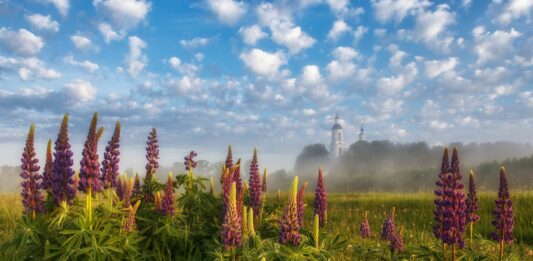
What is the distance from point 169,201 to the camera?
550 centimetres

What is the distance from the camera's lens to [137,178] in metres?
6.59

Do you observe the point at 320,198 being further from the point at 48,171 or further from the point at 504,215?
the point at 48,171

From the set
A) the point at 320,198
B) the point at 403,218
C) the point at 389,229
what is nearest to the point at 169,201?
the point at 320,198

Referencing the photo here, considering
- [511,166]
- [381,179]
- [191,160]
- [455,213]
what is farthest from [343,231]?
[381,179]

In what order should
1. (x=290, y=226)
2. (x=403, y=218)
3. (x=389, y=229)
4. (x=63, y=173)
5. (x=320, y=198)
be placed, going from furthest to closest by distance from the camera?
1. (x=403, y=218)
2. (x=389, y=229)
3. (x=320, y=198)
4. (x=63, y=173)
5. (x=290, y=226)

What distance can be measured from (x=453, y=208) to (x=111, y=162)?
435 cm

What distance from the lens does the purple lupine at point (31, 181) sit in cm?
581

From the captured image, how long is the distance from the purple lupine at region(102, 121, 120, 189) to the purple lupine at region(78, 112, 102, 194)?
0.29m

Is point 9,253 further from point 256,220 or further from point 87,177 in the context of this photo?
point 256,220

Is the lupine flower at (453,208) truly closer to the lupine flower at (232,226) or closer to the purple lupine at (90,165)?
the lupine flower at (232,226)

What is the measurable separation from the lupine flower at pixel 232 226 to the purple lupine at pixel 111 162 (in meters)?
2.12

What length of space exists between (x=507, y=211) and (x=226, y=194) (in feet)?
12.5

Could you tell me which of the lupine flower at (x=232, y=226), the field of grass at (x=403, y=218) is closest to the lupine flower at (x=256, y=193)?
the lupine flower at (x=232, y=226)

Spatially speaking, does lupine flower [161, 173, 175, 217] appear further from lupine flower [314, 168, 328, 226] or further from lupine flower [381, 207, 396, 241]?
lupine flower [381, 207, 396, 241]
